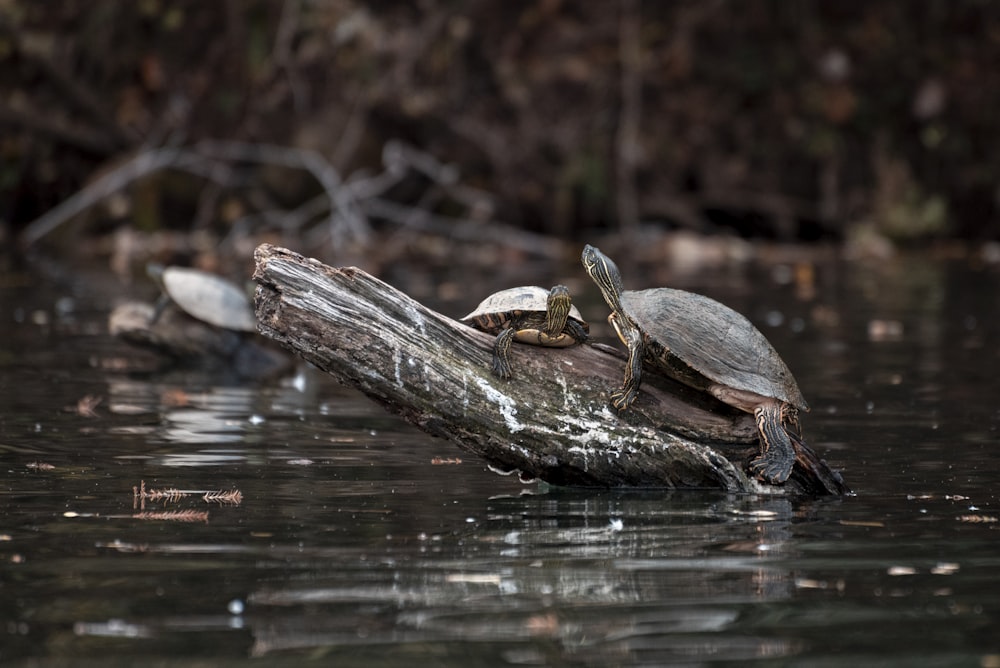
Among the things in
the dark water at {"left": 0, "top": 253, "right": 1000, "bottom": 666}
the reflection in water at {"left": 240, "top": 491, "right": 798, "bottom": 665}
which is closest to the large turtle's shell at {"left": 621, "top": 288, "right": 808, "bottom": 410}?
the dark water at {"left": 0, "top": 253, "right": 1000, "bottom": 666}

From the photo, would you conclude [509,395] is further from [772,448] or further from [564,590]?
[564,590]

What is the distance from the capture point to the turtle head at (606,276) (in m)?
5.94

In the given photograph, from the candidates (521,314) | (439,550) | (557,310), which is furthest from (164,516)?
(557,310)

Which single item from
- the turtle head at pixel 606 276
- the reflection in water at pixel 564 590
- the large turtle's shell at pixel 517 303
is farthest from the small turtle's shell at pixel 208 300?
the reflection in water at pixel 564 590

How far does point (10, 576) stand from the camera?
413cm

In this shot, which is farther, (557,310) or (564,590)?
(557,310)

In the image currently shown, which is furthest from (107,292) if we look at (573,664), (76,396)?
(573,664)

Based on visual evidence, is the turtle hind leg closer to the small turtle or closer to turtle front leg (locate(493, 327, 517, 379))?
turtle front leg (locate(493, 327, 517, 379))

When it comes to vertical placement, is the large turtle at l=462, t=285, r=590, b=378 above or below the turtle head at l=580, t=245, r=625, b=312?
below

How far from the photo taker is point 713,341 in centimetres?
571

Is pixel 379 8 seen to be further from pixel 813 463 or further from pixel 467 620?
pixel 467 620

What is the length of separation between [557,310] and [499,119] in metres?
21.8

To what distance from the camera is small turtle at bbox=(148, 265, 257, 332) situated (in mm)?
10148

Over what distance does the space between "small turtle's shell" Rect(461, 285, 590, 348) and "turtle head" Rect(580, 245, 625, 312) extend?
0.23 meters
